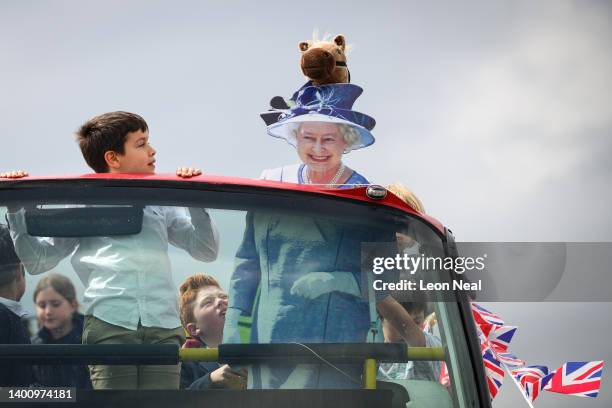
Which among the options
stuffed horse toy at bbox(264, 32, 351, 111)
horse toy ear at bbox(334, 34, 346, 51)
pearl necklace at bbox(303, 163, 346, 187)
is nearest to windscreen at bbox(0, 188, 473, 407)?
pearl necklace at bbox(303, 163, 346, 187)

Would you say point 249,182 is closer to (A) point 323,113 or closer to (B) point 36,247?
(B) point 36,247

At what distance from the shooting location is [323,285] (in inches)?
132

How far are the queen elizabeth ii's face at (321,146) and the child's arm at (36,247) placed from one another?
236 cm

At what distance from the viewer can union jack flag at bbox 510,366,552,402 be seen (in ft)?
15.0

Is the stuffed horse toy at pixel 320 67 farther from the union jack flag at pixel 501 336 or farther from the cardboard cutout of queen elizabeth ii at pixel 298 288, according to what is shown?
A: the cardboard cutout of queen elizabeth ii at pixel 298 288

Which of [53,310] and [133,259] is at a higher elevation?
[133,259]

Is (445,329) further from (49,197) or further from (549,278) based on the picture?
(49,197)

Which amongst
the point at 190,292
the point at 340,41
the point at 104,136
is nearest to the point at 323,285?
the point at 190,292

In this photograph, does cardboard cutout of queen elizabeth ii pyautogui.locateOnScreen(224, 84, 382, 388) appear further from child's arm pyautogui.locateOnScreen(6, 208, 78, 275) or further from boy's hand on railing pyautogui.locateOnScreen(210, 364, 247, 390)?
child's arm pyautogui.locateOnScreen(6, 208, 78, 275)

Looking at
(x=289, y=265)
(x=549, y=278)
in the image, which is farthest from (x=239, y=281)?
(x=549, y=278)

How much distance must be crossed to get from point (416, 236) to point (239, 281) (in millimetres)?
651

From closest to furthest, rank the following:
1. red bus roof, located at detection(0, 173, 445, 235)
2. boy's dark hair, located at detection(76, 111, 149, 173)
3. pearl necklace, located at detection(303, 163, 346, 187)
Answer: red bus roof, located at detection(0, 173, 445, 235) < boy's dark hair, located at detection(76, 111, 149, 173) < pearl necklace, located at detection(303, 163, 346, 187)

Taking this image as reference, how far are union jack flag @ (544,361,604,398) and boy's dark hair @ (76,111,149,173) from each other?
2.26 meters

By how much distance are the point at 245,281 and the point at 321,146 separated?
2299 mm
